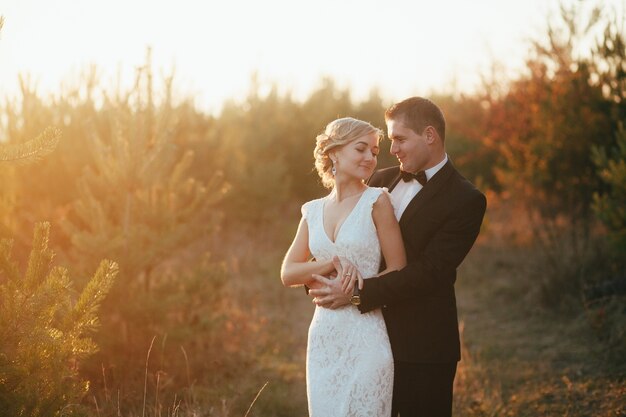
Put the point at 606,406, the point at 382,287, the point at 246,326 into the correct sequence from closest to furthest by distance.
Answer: the point at 382,287
the point at 606,406
the point at 246,326

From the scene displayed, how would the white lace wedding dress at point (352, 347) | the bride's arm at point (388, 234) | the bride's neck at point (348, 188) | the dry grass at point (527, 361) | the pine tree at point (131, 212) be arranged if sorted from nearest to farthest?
1. the white lace wedding dress at point (352, 347)
2. the bride's arm at point (388, 234)
3. the bride's neck at point (348, 188)
4. the dry grass at point (527, 361)
5. the pine tree at point (131, 212)

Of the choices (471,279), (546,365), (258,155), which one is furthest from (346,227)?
(258,155)

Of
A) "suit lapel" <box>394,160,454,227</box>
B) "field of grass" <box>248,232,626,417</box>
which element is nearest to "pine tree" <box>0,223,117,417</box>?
"suit lapel" <box>394,160,454,227</box>

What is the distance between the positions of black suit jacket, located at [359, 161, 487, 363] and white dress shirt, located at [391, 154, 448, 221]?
8 centimetres

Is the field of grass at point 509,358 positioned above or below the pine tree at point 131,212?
below

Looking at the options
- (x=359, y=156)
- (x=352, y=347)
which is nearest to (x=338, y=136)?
(x=359, y=156)

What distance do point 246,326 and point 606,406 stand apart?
4.77 m

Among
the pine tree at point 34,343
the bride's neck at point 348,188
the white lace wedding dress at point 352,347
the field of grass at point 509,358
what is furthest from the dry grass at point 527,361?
the pine tree at point 34,343

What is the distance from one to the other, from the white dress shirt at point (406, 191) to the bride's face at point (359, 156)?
358mm

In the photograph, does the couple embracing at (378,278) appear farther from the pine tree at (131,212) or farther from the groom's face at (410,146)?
the pine tree at (131,212)

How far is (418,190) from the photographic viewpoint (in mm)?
3902

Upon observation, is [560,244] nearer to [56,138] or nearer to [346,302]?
[346,302]

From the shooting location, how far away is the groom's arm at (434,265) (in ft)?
11.3

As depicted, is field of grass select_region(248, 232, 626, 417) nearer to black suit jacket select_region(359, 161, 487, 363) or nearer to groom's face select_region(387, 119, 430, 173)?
black suit jacket select_region(359, 161, 487, 363)
